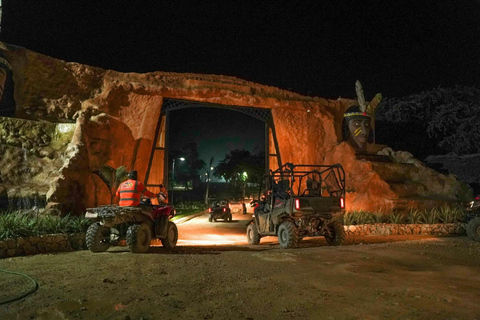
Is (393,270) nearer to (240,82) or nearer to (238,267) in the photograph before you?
(238,267)

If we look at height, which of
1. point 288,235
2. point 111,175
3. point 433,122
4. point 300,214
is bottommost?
point 288,235

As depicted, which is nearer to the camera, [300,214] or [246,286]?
[246,286]

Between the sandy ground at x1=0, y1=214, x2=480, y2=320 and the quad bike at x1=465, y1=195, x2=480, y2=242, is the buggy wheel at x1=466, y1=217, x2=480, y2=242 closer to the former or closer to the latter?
the quad bike at x1=465, y1=195, x2=480, y2=242

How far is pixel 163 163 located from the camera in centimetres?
1836

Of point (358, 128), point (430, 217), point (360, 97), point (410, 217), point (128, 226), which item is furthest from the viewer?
point (360, 97)

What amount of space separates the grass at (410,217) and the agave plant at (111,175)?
28.4ft

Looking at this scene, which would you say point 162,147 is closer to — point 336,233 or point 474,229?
point 336,233

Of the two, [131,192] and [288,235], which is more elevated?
[131,192]

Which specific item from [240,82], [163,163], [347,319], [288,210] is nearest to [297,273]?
[347,319]

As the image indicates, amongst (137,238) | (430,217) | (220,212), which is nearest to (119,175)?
(137,238)

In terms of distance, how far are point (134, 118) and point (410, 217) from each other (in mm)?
12344

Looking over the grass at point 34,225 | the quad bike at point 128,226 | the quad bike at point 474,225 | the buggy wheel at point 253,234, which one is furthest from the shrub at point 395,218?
the grass at point 34,225

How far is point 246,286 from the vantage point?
18.1 feet

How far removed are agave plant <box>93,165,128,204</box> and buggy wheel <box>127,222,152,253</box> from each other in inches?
220
